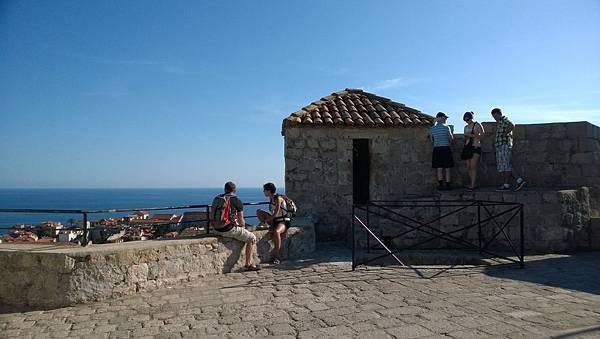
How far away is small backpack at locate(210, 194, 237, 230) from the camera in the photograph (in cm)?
614

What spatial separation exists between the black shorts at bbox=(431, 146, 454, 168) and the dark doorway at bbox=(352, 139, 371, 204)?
1.79m

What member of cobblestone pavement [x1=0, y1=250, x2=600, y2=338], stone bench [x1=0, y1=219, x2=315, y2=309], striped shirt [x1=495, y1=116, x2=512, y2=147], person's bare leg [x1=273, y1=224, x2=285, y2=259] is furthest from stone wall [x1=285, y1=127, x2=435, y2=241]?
stone bench [x1=0, y1=219, x2=315, y2=309]

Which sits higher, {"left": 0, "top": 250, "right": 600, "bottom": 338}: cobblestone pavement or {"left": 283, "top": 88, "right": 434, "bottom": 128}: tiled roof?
{"left": 283, "top": 88, "right": 434, "bottom": 128}: tiled roof

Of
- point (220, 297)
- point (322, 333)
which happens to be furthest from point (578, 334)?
point (220, 297)

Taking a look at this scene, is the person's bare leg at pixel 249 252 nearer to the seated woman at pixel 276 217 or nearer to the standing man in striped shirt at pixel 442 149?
the seated woman at pixel 276 217

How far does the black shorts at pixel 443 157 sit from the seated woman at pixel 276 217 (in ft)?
14.6

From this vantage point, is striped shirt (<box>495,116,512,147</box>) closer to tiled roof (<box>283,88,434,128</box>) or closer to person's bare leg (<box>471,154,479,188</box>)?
person's bare leg (<box>471,154,479,188</box>)

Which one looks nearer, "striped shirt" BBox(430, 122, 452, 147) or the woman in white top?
the woman in white top

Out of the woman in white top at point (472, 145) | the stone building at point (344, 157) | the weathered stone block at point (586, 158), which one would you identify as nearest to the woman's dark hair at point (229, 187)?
the stone building at point (344, 157)

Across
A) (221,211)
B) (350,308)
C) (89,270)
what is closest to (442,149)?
(221,211)

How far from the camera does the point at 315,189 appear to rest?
31.2 ft

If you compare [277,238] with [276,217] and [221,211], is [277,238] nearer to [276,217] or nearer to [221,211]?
[276,217]

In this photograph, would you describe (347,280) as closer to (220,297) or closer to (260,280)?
(260,280)

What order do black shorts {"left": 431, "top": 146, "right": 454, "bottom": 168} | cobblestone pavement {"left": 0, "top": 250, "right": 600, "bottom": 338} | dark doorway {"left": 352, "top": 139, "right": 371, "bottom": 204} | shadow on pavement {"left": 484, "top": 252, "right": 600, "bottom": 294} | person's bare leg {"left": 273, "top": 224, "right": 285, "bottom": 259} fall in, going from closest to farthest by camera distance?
cobblestone pavement {"left": 0, "top": 250, "right": 600, "bottom": 338}, shadow on pavement {"left": 484, "top": 252, "right": 600, "bottom": 294}, person's bare leg {"left": 273, "top": 224, "right": 285, "bottom": 259}, black shorts {"left": 431, "top": 146, "right": 454, "bottom": 168}, dark doorway {"left": 352, "top": 139, "right": 371, "bottom": 204}
